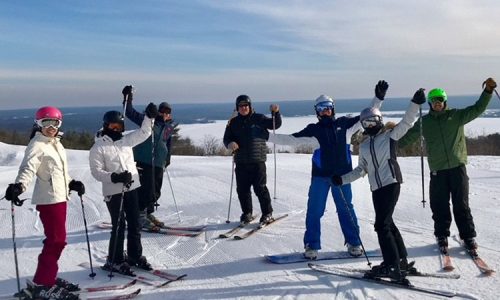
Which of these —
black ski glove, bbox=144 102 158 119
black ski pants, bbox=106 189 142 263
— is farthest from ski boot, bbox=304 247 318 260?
black ski glove, bbox=144 102 158 119

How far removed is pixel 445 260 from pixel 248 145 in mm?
2885

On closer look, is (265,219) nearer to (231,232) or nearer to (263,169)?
(231,232)

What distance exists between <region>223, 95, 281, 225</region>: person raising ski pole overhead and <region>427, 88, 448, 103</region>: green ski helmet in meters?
1.98

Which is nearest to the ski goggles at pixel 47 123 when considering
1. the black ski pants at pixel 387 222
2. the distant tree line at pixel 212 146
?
the black ski pants at pixel 387 222

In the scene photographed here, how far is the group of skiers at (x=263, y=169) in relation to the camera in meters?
4.17

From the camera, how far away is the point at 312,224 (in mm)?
5270

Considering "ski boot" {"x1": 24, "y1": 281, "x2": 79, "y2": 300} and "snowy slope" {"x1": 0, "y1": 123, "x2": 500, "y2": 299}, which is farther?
"snowy slope" {"x1": 0, "y1": 123, "x2": 500, "y2": 299}

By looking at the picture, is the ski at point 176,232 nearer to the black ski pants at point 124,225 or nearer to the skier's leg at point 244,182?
the skier's leg at point 244,182

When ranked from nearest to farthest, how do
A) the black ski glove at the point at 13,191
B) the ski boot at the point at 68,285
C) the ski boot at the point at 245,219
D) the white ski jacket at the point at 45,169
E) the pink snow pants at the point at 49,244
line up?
the black ski glove at the point at 13,191 → the white ski jacket at the point at 45,169 → the pink snow pants at the point at 49,244 → the ski boot at the point at 68,285 → the ski boot at the point at 245,219

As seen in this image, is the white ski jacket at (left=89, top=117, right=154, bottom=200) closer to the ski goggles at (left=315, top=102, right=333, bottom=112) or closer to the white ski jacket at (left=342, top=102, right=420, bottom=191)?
the ski goggles at (left=315, top=102, right=333, bottom=112)

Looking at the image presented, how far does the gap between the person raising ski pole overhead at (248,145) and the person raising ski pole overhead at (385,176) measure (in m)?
1.85

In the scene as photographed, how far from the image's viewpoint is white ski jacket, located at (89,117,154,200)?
4688 mm

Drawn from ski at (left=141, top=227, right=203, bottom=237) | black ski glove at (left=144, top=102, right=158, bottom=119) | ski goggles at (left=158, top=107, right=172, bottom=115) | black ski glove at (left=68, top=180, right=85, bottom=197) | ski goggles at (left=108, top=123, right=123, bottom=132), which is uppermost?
ski goggles at (left=158, top=107, right=172, bottom=115)

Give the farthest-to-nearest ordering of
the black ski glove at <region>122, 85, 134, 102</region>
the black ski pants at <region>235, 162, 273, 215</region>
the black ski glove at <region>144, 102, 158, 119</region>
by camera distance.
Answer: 1. the black ski pants at <region>235, 162, 273, 215</region>
2. the black ski glove at <region>122, 85, 134, 102</region>
3. the black ski glove at <region>144, 102, 158, 119</region>
